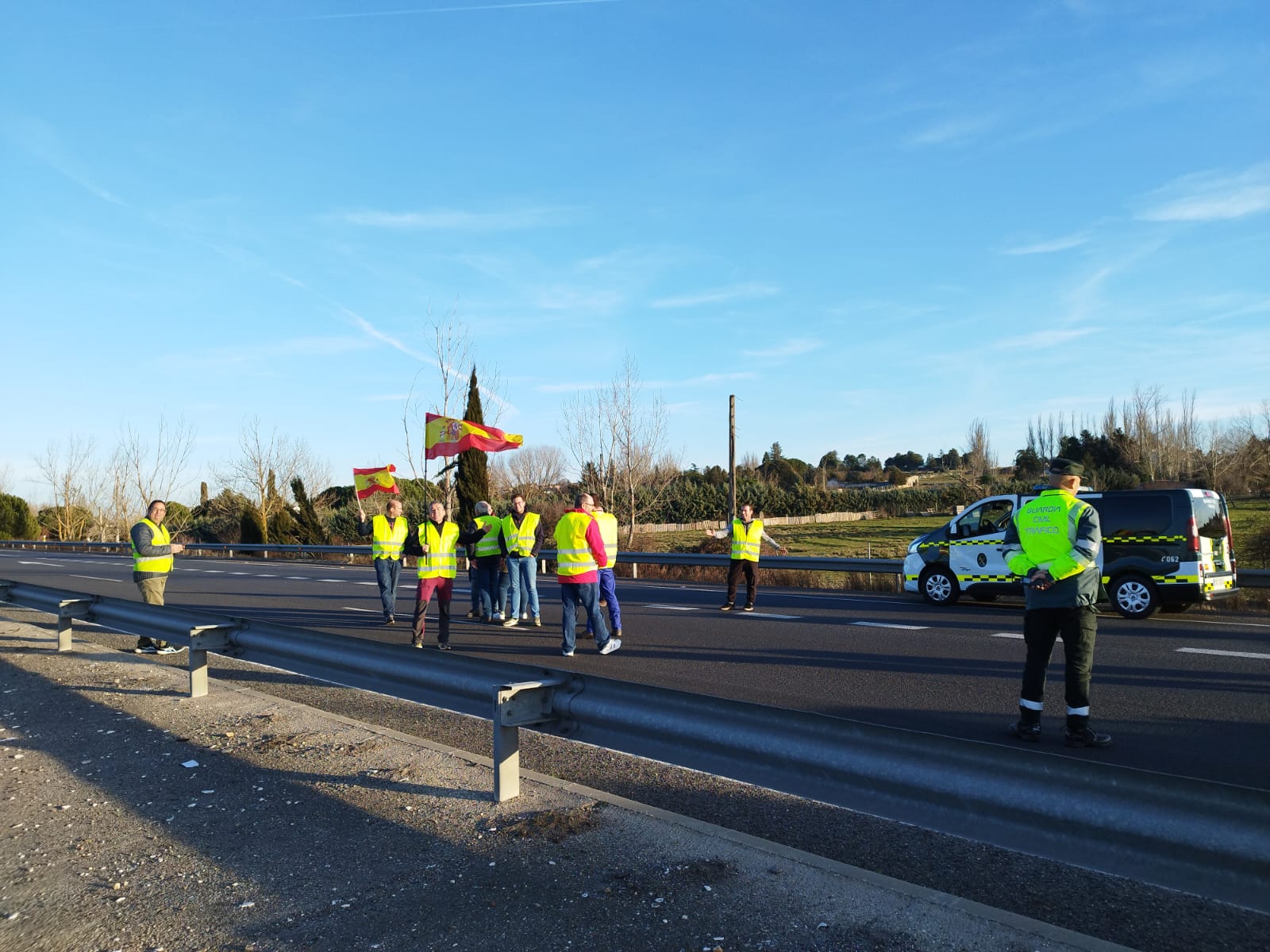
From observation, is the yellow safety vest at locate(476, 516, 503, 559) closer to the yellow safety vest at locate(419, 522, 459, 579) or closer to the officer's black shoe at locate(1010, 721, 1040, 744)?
the yellow safety vest at locate(419, 522, 459, 579)

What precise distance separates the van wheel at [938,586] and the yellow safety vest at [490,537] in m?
7.61

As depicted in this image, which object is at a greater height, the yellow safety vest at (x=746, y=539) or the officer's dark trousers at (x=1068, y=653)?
the yellow safety vest at (x=746, y=539)

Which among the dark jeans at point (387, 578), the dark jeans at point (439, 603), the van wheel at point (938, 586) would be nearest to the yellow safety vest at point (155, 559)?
the dark jeans at point (387, 578)

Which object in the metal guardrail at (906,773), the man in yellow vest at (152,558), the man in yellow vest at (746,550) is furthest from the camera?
the man in yellow vest at (746,550)

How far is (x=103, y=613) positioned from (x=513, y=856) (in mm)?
6795

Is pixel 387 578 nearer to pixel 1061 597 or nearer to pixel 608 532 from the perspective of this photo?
pixel 608 532

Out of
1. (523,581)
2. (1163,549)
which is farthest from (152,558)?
(1163,549)

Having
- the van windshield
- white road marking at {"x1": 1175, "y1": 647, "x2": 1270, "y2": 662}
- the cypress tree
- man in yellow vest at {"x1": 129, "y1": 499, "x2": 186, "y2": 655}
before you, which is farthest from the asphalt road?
the cypress tree

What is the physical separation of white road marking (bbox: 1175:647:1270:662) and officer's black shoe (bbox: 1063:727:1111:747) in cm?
489

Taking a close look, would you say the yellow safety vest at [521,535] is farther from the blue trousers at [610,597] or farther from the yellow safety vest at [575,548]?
the yellow safety vest at [575,548]

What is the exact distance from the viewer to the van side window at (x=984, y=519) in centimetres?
Result: 1573

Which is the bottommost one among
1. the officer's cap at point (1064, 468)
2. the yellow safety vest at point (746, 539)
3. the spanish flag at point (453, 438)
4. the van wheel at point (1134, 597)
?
the van wheel at point (1134, 597)

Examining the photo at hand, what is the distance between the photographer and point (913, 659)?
34.0ft

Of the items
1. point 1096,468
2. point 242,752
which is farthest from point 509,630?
point 1096,468
